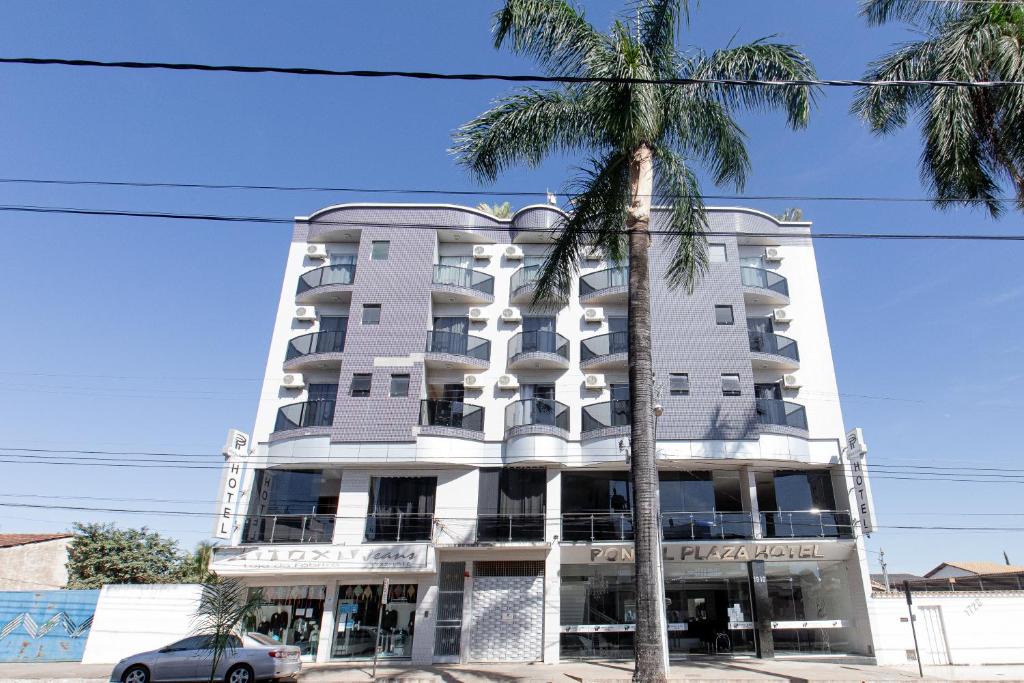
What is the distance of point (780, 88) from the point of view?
1312 cm

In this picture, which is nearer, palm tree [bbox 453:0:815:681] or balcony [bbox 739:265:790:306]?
palm tree [bbox 453:0:815:681]

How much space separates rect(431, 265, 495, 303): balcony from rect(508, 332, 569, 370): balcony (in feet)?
7.96

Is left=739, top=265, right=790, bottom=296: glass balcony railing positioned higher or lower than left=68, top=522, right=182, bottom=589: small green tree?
higher

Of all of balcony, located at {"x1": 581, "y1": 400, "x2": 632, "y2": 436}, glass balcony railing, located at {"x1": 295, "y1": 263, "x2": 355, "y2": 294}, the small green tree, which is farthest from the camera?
the small green tree

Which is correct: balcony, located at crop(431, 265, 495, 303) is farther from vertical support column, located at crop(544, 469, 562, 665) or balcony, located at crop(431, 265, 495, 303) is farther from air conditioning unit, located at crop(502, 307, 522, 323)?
vertical support column, located at crop(544, 469, 562, 665)

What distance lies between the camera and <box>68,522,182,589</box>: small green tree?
3059 centimetres

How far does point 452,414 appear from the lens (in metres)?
23.8

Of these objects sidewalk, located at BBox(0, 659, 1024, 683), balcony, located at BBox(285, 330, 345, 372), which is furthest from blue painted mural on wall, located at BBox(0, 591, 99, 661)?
balcony, located at BBox(285, 330, 345, 372)

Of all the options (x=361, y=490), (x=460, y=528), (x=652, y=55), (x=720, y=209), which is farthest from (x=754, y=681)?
(x=720, y=209)

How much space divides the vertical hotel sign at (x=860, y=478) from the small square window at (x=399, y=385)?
53.0ft

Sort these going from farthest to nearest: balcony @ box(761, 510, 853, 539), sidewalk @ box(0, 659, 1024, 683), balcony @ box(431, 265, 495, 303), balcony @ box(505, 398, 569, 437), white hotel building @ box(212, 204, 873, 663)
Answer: balcony @ box(431, 265, 495, 303)
balcony @ box(505, 398, 569, 437)
balcony @ box(761, 510, 853, 539)
white hotel building @ box(212, 204, 873, 663)
sidewalk @ box(0, 659, 1024, 683)

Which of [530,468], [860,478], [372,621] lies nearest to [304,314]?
[530,468]

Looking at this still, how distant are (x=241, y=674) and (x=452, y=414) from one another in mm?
10905

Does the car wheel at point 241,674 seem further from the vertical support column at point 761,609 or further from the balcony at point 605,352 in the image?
the vertical support column at point 761,609
